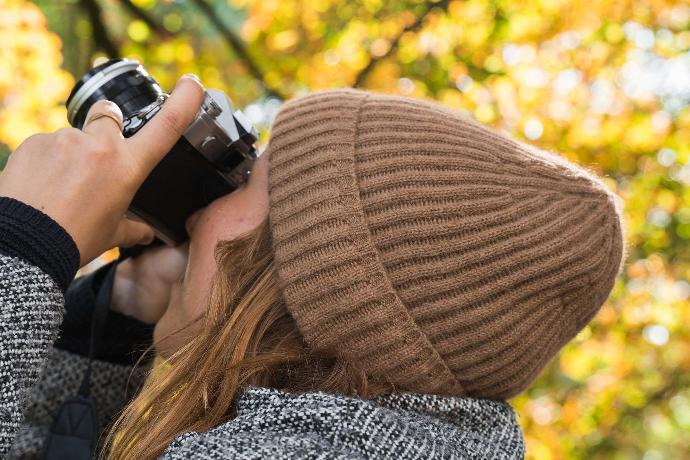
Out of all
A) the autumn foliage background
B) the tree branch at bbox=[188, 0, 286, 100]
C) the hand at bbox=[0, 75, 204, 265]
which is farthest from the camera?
the tree branch at bbox=[188, 0, 286, 100]

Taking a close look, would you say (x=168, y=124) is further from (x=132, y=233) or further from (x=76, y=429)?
(x=76, y=429)

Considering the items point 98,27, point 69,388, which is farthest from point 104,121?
point 98,27

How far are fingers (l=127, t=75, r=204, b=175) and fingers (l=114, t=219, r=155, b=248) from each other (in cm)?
24

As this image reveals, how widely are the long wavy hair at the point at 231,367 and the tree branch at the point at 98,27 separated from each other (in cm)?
266

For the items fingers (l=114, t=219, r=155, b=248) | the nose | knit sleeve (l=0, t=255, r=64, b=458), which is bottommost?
the nose

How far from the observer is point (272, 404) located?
1096mm

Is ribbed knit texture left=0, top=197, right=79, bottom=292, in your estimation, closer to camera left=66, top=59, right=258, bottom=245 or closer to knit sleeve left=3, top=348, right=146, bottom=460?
camera left=66, top=59, right=258, bottom=245

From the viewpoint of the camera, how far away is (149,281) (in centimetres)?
160

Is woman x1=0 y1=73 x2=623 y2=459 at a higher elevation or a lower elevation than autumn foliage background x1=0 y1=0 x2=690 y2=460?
higher

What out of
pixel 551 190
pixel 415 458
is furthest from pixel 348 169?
pixel 415 458

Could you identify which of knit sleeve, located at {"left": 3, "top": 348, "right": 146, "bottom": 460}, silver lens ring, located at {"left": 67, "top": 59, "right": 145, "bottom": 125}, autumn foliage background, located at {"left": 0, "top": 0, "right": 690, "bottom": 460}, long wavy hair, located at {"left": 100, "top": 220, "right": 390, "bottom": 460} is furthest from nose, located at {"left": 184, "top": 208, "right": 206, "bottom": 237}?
autumn foliage background, located at {"left": 0, "top": 0, "right": 690, "bottom": 460}

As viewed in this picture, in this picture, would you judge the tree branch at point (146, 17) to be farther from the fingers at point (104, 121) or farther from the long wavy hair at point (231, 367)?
the long wavy hair at point (231, 367)

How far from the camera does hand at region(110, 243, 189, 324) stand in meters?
1.51

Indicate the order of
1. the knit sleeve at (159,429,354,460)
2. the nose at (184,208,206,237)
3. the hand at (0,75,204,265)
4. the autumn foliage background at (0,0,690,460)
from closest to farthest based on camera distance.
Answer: the knit sleeve at (159,429,354,460), the hand at (0,75,204,265), the nose at (184,208,206,237), the autumn foliage background at (0,0,690,460)
